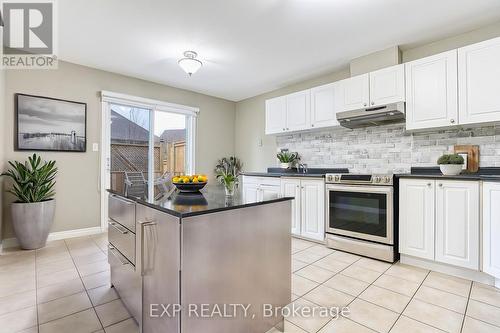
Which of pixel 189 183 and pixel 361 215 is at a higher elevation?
pixel 189 183

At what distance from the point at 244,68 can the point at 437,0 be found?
236 centimetres

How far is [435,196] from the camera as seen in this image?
2354mm

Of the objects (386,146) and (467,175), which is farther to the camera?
(386,146)

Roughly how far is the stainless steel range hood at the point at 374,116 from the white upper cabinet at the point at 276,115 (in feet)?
3.56

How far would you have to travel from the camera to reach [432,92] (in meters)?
2.56

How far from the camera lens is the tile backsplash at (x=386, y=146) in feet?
8.34

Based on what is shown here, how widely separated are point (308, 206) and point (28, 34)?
4.00m

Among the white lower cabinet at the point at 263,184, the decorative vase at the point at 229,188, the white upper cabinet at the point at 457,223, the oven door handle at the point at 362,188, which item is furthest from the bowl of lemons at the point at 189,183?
the white upper cabinet at the point at 457,223

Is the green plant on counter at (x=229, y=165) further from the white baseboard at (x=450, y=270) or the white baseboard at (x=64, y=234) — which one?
the white baseboard at (x=450, y=270)

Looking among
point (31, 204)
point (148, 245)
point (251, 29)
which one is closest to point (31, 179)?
point (31, 204)

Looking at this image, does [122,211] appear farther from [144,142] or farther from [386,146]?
[386,146]

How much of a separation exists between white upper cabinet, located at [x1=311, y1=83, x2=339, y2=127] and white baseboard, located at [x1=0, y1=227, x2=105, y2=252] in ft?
12.2

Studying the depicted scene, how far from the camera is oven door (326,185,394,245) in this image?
2625 millimetres

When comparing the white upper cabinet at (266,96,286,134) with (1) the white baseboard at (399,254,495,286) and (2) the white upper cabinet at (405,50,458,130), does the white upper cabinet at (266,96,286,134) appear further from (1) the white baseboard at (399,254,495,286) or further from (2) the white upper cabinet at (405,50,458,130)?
(1) the white baseboard at (399,254,495,286)
